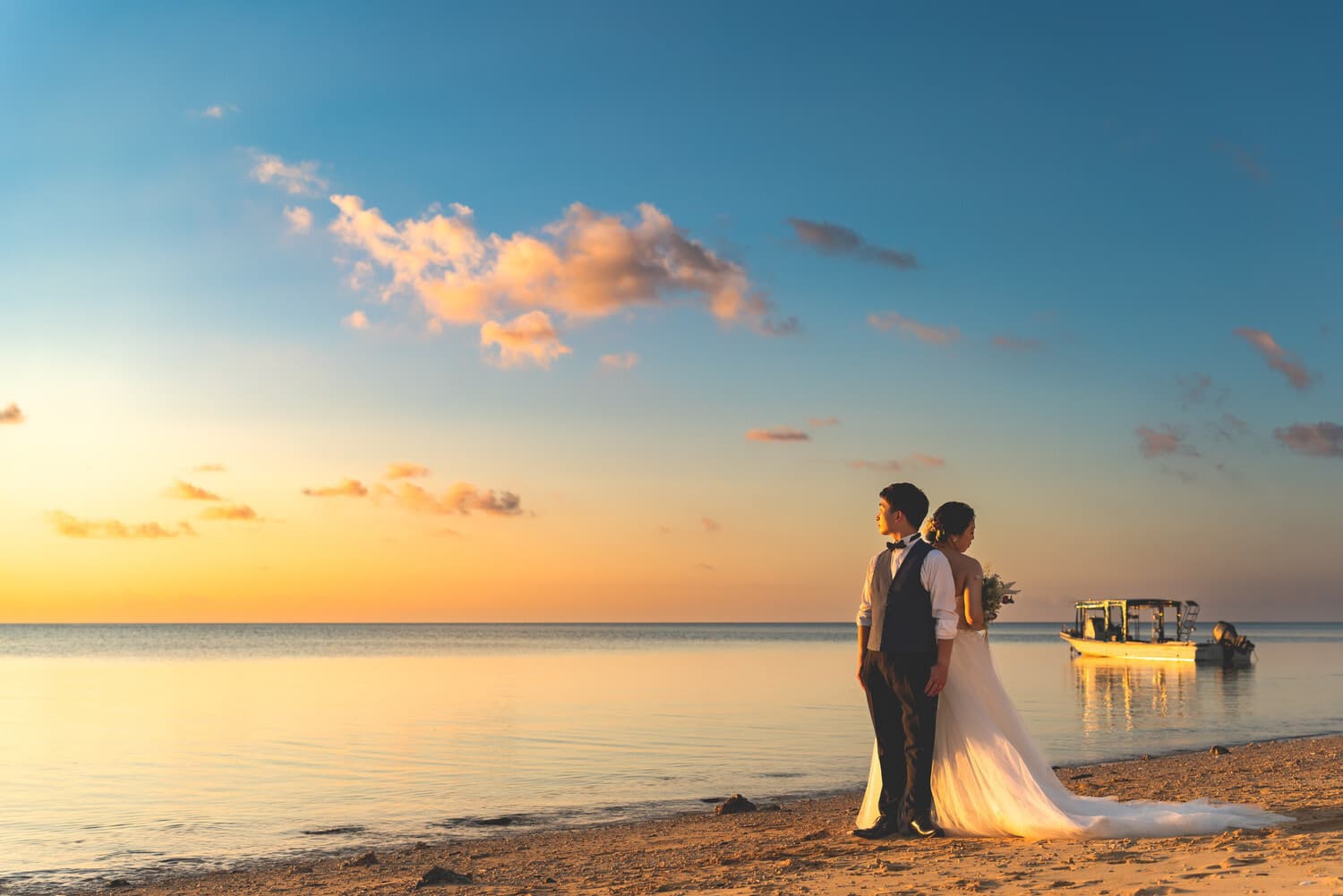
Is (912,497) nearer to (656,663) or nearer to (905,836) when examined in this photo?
(905,836)

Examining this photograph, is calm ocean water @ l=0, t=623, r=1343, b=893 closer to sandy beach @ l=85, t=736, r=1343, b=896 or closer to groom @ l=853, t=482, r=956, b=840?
sandy beach @ l=85, t=736, r=1343, b=896

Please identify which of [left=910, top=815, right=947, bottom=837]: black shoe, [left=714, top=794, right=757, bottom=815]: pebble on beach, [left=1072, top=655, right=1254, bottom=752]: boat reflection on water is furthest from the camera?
[left=1072, top=655, right=1254, bottom=752]: boat reflection on water

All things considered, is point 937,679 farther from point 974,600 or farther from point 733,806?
point 733,806

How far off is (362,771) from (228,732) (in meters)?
9.11

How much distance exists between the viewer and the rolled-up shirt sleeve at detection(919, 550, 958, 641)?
8.42m

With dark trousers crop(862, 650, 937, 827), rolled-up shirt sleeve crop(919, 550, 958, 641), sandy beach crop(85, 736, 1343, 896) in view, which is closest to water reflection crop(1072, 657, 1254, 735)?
sandy beach crop(85, 736, 1343, 896)

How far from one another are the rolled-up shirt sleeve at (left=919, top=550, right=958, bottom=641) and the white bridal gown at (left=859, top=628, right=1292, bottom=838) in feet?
1.73

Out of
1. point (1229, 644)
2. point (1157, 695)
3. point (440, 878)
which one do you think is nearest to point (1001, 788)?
point (440, 878)

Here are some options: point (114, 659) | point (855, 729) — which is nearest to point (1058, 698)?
point (855, 729)

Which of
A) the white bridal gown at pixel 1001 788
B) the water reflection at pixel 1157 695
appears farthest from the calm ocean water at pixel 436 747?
the white bridal gown at pixel 1001 788

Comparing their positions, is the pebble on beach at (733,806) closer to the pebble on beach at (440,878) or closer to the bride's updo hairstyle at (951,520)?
the pebble on beach at (440,878)

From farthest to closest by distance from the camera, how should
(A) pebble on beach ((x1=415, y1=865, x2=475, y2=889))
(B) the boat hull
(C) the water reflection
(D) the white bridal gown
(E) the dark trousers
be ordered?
(B) the boat hull, (C) the water reflection, (A) pebble on beach ((x1=415, y1=865, x2=475, y2=889)), (E) the dark trousers, (D) the white bridal gown

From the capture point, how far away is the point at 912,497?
341 inches

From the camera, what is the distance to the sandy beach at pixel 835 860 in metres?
6.97
